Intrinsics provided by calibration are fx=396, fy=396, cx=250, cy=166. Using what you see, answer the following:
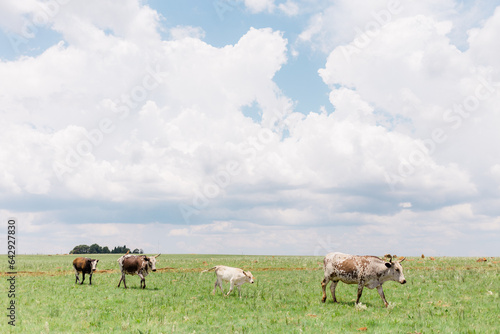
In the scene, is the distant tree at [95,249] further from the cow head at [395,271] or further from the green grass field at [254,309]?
the cow head at [395,271]

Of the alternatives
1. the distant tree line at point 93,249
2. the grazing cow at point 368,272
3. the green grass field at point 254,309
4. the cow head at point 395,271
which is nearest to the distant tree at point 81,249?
the distant tree line at point 93,249

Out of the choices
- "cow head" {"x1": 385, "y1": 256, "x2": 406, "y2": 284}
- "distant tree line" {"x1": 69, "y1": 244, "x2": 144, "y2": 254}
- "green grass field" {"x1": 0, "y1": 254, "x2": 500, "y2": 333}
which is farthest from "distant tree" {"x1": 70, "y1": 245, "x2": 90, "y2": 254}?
"cow head" {"x1": 385, "y1": 256, "x2": 406, "y2": 284}

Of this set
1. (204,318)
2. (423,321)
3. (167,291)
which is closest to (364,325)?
(423,321)

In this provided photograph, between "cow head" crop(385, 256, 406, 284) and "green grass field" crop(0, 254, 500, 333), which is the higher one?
"cow head" crop(385, 256, 406, 284)

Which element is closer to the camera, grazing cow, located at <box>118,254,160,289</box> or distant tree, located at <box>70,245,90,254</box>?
grazing cow, located at <box>118,254,160,289</box>

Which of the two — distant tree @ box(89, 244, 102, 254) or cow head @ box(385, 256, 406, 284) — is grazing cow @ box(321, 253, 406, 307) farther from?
distant tree @ box(89, 244, 102, 254)

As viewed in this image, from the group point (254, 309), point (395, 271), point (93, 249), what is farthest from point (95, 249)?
point (395, 271)

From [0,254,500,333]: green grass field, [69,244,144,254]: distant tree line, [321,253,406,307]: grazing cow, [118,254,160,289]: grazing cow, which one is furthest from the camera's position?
[69,244,144,254]: distant tree line

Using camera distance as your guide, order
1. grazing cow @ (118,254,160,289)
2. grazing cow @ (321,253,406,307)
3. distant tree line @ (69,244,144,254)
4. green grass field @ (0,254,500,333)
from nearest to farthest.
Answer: green grass field @ (0,254,500,333)
grazing cow @ (321,253,406,307)
grazing cow @ (118,254,160,289)
distant tree line @ (69,244,144,254)

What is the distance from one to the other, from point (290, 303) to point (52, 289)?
15.1m

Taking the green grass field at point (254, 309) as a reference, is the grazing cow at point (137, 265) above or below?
above

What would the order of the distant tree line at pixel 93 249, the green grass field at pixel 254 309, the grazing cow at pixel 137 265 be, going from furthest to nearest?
the distant tree line at pixel 93 249, the grazing cow at pixel 137 265, the green grass field at pixel 254 309

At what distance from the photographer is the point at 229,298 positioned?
66.6ft

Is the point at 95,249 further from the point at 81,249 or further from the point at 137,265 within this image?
the point at 137,265
